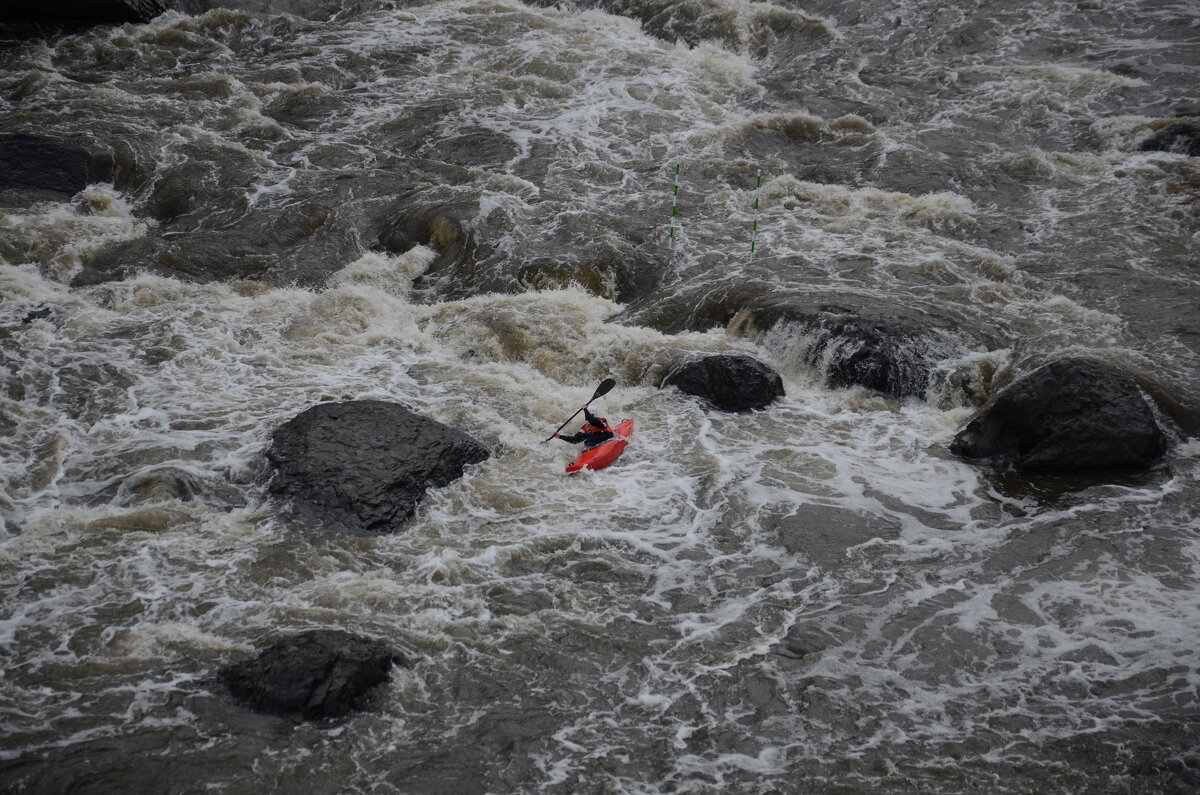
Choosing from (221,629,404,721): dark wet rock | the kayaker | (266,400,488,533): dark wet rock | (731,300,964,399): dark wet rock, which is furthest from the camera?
(731,300,964,399): dark wet rock

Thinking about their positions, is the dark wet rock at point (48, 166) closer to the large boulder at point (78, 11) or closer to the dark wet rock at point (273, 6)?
the large boulder at point (78, 11)

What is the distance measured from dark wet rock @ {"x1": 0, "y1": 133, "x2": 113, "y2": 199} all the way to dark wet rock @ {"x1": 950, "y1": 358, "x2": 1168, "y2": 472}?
9.99 meters

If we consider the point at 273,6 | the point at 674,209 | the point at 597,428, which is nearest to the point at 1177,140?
the point at 674,209

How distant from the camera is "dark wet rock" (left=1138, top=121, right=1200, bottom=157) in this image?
1191 cm

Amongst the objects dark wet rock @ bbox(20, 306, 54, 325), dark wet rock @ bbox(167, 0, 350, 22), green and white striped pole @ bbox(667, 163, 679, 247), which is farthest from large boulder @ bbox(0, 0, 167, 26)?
green and white striped pole @ bbox(667, 163, 679, 247)

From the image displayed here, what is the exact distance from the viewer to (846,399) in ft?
28.0

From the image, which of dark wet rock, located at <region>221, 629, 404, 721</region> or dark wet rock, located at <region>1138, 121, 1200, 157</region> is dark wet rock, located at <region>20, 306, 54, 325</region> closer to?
dark wet rock, located at <region>221, 629, 404, 721</region>

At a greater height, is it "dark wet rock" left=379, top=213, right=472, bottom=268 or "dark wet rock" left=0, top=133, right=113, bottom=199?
"dark wet rock" left=0, top=133, right=113, bottom=199

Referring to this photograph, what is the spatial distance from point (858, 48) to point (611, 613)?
13.5 metres

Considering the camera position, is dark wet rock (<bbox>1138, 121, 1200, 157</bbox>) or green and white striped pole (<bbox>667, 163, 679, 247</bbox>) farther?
dark wet rock (<bbox>1138, 121, 1200, 157</bbox>)

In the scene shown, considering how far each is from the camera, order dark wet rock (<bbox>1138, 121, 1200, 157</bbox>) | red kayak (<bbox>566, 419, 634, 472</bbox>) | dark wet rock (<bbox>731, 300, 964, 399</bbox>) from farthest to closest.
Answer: dark wet rock (<bbox>1138, 121, 1200, 157</bbox>) < dark wet rock (<bbox>731, 300, 964, 399</bbox>) < red kayak (<bbox>566, 419, 634, 472</bbox>)

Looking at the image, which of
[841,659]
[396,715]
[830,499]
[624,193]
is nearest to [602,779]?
[396,715]

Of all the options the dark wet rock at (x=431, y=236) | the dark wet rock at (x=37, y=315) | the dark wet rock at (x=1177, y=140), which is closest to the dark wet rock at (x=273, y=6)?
the dark wet rock at (x=431, y=236)

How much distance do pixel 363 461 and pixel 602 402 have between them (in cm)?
233
